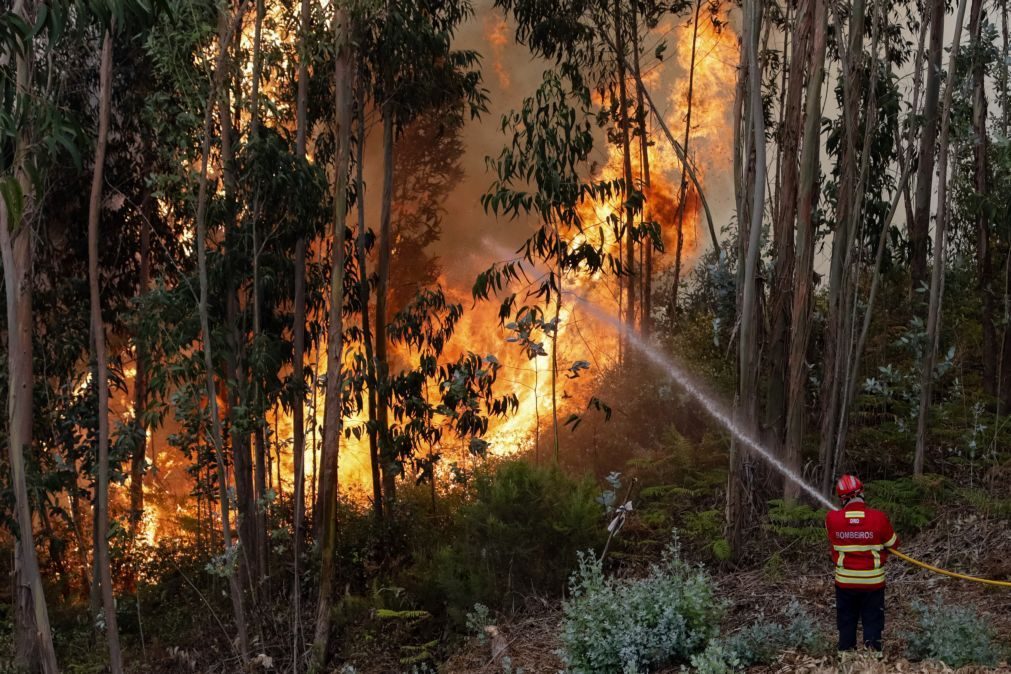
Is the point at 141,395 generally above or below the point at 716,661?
above

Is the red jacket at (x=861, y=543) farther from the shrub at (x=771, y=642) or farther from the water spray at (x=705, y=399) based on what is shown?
the water spray at (x=705, y=399)

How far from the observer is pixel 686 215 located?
57.2 ft

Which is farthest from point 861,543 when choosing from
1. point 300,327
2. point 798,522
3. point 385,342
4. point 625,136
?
point 625,136

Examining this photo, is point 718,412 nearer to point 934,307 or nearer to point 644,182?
point 934,307

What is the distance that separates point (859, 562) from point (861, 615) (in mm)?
373

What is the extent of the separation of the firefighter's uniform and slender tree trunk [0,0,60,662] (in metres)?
6.21

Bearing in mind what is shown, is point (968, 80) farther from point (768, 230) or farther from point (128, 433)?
point (128, 433)

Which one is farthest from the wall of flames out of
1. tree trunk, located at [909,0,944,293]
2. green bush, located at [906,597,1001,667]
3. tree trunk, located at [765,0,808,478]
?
Answer: green bush, located at [906,597,1001,667]

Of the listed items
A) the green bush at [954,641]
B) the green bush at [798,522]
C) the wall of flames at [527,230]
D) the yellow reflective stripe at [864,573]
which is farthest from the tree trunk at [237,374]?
the green bush at [954,641]

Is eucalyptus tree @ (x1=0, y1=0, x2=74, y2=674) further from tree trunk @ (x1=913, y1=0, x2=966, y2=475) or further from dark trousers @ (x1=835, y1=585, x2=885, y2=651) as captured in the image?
tree trunk @ (x1=913, y1=0, x2=966, y2=475)

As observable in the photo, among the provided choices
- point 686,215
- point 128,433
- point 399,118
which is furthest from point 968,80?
point 128,433

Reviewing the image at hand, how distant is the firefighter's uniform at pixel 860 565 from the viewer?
6.65 meters

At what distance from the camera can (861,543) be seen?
666 centimetres

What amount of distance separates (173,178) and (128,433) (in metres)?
3.28
